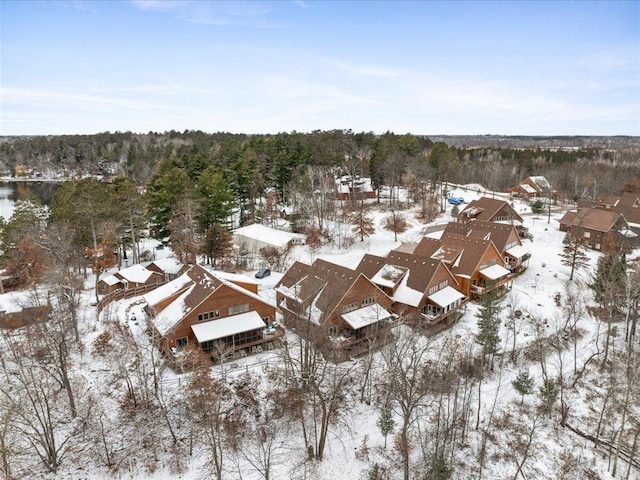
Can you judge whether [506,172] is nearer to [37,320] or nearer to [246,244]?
[246,244]

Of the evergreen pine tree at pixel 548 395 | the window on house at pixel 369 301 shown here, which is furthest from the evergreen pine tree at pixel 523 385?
the window on house at pixel 369 301

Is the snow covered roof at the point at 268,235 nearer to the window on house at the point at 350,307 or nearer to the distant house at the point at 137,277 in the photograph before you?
the distant house at the point at 137,277

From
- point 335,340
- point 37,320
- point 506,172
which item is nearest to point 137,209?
point 37,320

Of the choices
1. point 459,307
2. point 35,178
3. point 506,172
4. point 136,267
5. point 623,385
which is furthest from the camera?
point 35,178

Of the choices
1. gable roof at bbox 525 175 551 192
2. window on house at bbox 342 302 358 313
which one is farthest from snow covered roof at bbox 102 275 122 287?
gable roof at bbox 525 175 551 192

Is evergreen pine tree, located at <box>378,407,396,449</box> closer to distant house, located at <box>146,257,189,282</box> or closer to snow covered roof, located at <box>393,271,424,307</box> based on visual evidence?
snow covered roof, located at <box>393,271,424,307</box>

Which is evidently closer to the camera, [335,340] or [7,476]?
[7,476]
